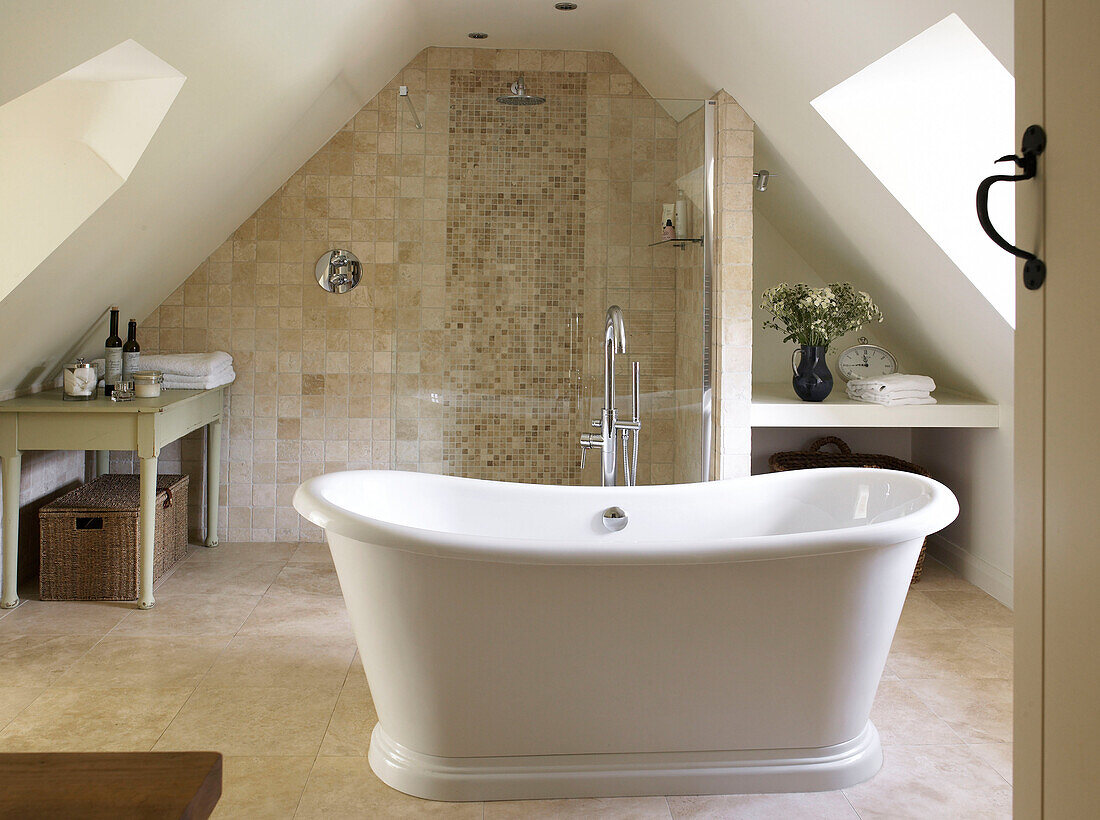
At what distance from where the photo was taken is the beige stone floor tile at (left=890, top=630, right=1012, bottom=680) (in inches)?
125

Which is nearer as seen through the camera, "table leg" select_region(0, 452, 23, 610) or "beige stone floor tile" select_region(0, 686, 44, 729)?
"beige stone floor tile" select_region(0, 686, 44, 729)

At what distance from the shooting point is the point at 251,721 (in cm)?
276

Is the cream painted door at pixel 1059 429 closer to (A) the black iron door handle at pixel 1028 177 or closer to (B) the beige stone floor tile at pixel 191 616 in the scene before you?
(A) the black iron door handle at pixel 1028 177

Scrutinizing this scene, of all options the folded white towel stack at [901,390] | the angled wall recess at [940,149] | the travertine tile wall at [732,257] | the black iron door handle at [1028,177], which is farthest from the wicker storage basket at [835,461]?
the black iron door handle at [1028,177]

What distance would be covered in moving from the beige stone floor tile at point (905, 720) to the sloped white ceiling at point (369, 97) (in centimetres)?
140

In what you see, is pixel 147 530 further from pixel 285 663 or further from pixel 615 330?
pixel 615 330

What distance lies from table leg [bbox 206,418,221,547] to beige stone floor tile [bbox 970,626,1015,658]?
10.8 feet

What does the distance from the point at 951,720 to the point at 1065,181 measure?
200cm

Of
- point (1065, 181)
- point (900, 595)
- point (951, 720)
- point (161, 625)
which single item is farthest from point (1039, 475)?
point (161, 625)

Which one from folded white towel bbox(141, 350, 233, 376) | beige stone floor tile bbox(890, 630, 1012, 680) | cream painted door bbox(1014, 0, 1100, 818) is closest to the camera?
cream painted door bbox(1014, 0, 1100, 818)

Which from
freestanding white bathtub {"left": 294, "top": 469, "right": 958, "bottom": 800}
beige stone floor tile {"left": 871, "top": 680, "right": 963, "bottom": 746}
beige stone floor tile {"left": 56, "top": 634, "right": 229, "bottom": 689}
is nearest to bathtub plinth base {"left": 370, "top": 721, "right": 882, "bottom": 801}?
freestanding white bathtub {"left": 294, "top": 469, "right": 958, "bottom": 800}

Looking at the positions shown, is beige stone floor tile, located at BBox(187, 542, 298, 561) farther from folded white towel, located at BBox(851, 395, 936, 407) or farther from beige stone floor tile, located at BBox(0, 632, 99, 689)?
folded white towel, located at BBox(851, 395, 936, 407)

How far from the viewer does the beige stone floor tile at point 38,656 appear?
300 centimetres

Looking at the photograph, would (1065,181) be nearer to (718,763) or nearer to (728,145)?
(718,763)
